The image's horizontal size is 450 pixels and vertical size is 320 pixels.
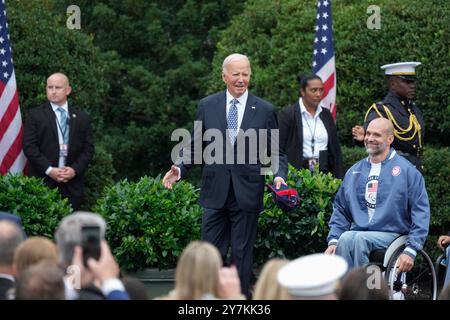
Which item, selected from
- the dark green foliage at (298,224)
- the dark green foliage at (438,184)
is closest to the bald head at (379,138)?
the dark green foliage at (298,224)

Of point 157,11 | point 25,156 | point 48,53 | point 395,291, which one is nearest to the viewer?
point 395,291

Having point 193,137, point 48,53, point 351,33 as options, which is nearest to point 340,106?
point 351,33

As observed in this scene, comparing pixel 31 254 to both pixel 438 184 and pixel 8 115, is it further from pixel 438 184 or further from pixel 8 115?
pixel 438 184

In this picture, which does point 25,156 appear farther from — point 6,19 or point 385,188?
point 385,188

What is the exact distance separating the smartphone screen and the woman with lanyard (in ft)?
20.2

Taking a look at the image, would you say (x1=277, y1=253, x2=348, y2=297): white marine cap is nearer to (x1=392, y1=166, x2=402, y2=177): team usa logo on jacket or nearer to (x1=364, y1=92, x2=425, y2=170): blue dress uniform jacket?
(x1=392, y1=166, x2=402, y2=177): team usa logo on jacket

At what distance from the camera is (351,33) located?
1493cm

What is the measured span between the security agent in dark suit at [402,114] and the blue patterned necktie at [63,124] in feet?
9.31

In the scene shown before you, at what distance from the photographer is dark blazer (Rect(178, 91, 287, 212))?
1053cm

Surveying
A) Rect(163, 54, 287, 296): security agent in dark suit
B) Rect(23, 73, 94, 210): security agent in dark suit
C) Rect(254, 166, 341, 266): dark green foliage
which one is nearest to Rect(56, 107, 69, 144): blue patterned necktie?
Rect(23, 73, 94, 210): security agent in dark suit

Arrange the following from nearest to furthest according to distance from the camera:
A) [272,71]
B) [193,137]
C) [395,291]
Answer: [395,291]
[193,137]
[272,71]

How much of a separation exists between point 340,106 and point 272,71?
1.03 metres

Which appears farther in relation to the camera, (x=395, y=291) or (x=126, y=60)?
(x=126, y=60)

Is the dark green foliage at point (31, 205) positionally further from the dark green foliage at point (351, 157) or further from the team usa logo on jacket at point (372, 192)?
the dark green foliage at point (351, 157)
